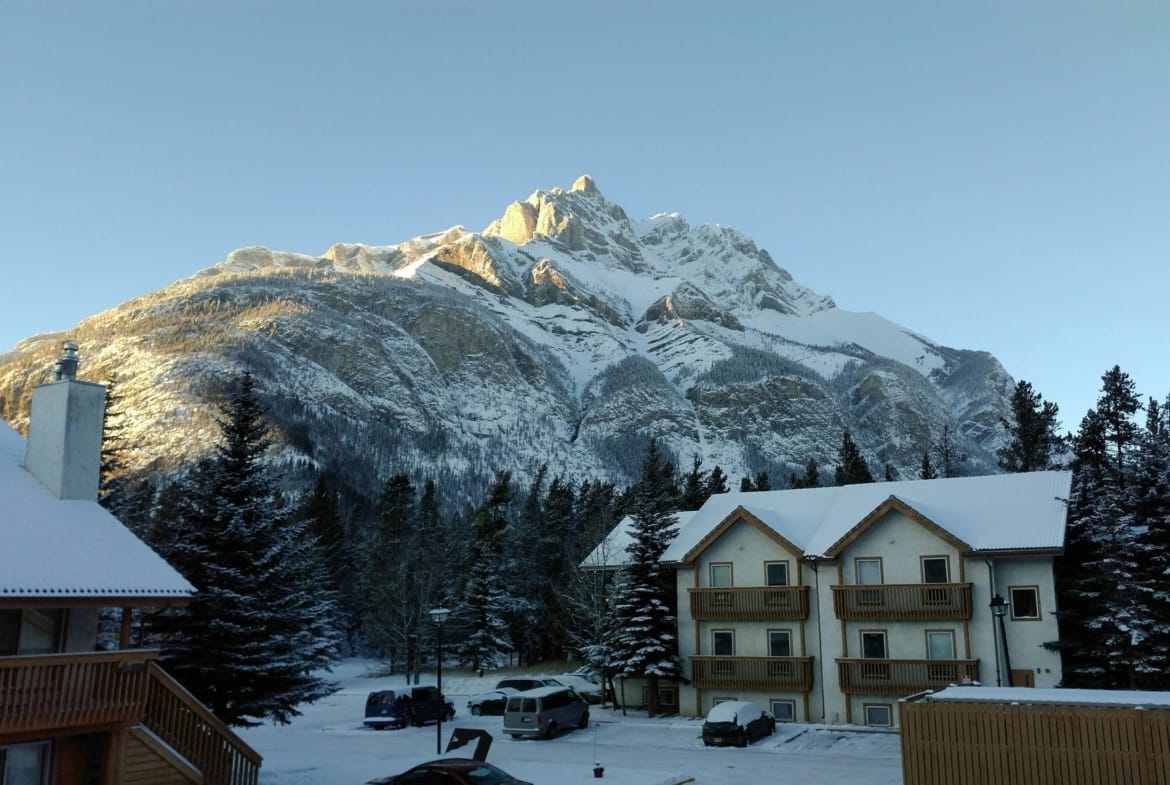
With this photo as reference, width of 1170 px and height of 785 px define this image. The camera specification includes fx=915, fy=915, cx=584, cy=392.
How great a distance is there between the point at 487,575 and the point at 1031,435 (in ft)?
153

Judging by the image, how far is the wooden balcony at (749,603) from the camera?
37.9 meters

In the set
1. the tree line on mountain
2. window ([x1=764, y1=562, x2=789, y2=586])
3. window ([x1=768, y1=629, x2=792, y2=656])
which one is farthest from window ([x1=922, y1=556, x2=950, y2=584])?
window ([x1=768, y1=629, x2=792, y2=656])

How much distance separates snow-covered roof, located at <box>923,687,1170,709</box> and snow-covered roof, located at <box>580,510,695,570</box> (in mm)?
23923

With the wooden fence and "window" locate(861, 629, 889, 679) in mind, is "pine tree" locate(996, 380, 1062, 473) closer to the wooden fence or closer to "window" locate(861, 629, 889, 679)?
"window" locate(861, 629, 889, 679)

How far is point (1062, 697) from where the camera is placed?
19.9 metres

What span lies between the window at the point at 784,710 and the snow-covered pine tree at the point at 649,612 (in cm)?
433

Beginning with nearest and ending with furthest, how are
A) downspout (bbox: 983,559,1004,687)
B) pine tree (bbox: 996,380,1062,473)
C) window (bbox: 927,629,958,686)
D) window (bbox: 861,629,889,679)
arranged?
downspout (bbox: 983,559,1004,687) → window (bbox: 927,629,958,686) → window (bbox: 861,629,889,679) → pine tree (bbox: 996,380,1062,473)

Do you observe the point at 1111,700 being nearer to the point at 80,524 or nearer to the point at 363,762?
the point at 363,762

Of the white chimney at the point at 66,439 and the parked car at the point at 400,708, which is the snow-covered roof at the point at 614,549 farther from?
the white chimney at the point at 66,439

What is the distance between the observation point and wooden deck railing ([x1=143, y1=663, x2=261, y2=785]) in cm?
1861

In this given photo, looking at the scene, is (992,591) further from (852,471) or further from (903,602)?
(852,471)

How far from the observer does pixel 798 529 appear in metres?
40.6

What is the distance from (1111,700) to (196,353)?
183m

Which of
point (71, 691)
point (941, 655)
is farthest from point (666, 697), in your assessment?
point (71, 691)
